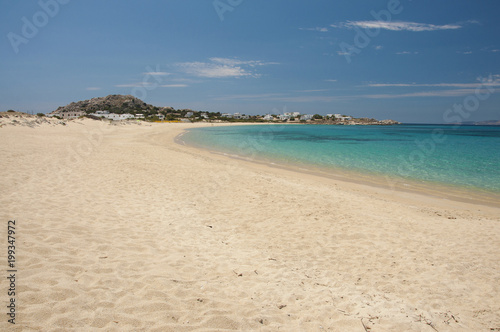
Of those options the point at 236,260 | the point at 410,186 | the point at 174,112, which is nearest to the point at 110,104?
the point at 174,112

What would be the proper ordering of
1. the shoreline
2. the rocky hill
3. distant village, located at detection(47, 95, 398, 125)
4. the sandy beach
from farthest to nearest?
1. the rocky hill
2. distant village, located at detection(47, 95, 398, 125)
3. the shoreline
4. the sandy beach

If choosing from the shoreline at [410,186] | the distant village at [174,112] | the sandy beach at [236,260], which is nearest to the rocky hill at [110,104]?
the distant village at [174,112]

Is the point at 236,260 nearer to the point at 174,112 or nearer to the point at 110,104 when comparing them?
the point at 174,112

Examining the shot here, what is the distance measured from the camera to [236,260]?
5.27 meters

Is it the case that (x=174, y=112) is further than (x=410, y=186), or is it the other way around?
(x=174, y=112)

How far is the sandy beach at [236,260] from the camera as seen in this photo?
139 inches

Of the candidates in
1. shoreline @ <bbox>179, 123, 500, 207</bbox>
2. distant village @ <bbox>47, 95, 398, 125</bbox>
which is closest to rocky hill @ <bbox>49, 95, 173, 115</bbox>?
distant village @ <bbox>47, 95, 398, 125</bbox>

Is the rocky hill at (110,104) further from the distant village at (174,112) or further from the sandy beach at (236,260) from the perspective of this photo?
the sandy beach at (236,260)

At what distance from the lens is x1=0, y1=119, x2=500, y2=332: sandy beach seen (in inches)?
139

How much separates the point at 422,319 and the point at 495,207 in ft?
33.1

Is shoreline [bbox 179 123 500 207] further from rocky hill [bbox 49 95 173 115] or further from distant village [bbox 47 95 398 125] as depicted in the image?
rocky hill [bbox 49 95 173 115]

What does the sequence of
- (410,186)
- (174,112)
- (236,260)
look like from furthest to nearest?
(174,112), (410,186), (236,260)

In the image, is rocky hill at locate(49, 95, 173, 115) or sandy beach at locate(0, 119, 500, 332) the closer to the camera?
sandy beach at locate(0, 119, 500, 332)

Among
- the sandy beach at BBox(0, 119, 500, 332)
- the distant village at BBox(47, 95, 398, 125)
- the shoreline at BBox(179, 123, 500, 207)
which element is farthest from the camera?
the distant village at BBox(47, 95, 398, 125)
